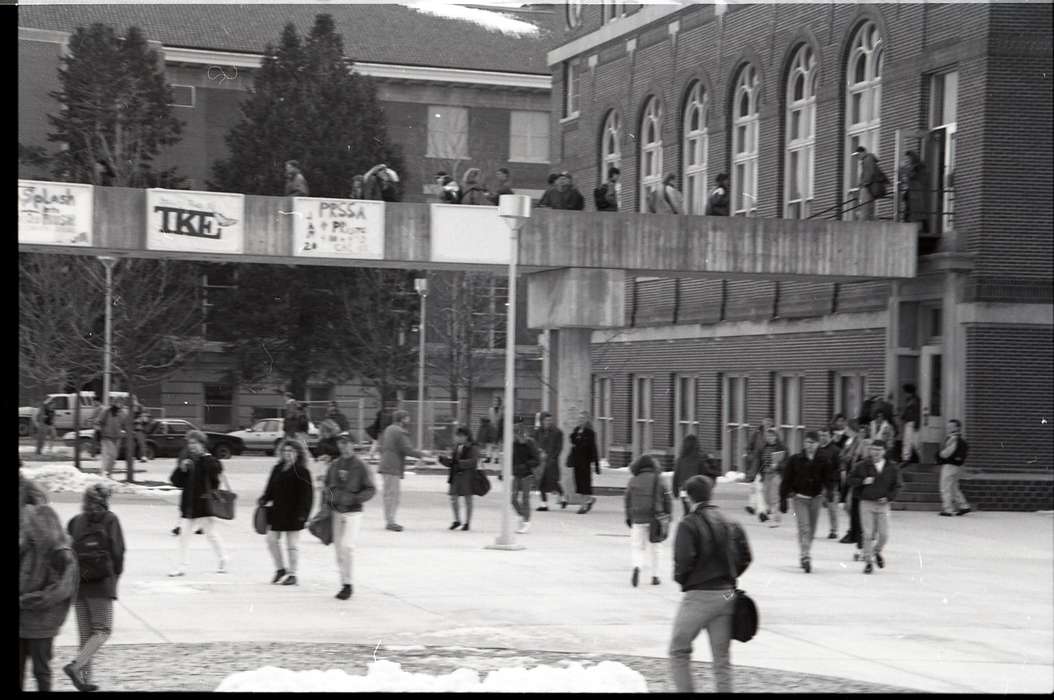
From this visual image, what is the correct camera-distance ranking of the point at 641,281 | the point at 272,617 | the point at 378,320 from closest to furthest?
the point at 272,617
the point at 641,281
the point at 378,320

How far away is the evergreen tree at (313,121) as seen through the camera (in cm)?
5747

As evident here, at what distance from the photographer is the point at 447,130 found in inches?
2650

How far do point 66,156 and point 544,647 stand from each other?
4357 cm

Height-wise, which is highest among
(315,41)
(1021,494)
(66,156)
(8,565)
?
(315,41)

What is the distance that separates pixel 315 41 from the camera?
197 ft

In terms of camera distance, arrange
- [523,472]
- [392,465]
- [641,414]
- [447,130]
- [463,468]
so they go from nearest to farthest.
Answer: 1. [392,465]
2. [463,468]
3. [523,472]
4. [641,414]
5. [447,130]

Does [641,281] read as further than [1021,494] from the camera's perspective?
Yes

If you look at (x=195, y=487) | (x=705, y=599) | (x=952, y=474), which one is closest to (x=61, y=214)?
(x=195, y=487)

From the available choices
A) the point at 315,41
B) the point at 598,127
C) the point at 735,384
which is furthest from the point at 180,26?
the point at 735,384

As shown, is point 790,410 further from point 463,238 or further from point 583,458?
point 463,238

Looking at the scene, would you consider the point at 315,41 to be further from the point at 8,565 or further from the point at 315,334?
the point at 8,565

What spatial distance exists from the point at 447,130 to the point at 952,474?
40.3 meters

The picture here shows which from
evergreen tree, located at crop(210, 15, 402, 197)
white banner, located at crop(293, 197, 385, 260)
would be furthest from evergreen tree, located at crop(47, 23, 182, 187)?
white banner, located at crop(293, 197, 385, 260)

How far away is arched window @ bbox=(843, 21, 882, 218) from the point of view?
3672 cm
